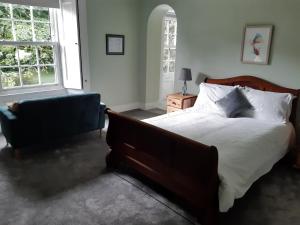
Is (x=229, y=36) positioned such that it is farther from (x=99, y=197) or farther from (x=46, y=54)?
(x=46, y=54)

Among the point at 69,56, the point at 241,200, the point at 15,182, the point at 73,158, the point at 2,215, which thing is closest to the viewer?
the point at 2,215

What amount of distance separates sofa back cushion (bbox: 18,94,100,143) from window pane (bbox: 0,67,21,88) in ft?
5.01

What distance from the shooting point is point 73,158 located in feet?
10.8

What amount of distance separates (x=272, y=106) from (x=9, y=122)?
133 inches

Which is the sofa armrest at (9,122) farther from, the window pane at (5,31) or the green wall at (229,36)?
the green wall at (229,36)

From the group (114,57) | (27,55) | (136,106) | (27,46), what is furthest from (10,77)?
(136,106)

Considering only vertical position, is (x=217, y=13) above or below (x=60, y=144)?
above

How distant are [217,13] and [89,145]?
2.93 meters

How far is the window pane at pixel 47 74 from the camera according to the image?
4.63m

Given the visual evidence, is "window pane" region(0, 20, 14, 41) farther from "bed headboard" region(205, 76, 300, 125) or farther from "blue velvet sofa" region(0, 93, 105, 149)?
"bed headboard" region(205, 76, 300, 125)

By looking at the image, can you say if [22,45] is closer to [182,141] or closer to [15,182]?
[15,182]

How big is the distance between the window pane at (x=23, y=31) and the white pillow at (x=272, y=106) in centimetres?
384

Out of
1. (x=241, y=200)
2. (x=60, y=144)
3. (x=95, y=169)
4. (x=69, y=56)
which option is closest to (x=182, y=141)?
(x=241, y=200)

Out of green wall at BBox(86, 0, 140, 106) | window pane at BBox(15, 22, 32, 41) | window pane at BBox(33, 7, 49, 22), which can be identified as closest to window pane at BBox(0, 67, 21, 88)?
window pane at BBox(15, 22, 32, 41)
